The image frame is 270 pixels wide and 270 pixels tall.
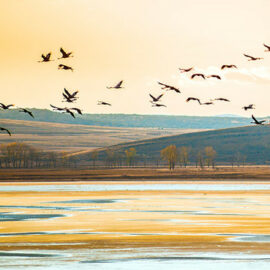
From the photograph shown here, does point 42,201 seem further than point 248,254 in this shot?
Yes

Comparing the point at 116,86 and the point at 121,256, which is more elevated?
the point at 116,86

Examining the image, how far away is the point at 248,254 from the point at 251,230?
9057 mm

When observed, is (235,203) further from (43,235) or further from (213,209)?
(43,235)

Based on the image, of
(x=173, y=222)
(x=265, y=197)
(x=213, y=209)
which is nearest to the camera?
(x=173, y=222)

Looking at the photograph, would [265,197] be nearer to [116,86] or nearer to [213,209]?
[213,209]

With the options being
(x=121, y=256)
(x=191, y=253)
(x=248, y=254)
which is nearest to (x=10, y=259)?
(x=121, y=256)

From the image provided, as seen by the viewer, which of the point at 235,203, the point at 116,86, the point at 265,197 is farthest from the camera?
the point at 265,197

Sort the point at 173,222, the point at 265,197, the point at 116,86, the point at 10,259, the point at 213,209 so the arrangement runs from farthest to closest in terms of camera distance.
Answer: the point at 265,197 < the point at 213,209 < the point at 173,222 < the point at 116,86 < the point at 10,259

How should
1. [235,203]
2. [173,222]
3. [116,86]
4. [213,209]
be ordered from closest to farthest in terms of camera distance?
[116,86], [173,222], [213,209], [235,203]

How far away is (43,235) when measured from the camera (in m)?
43.2

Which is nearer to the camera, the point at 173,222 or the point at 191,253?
the point at 191,253

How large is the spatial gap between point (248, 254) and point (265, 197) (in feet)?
128

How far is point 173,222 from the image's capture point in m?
49.1

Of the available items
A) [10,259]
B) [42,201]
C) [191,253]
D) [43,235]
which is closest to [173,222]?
[43,235]
